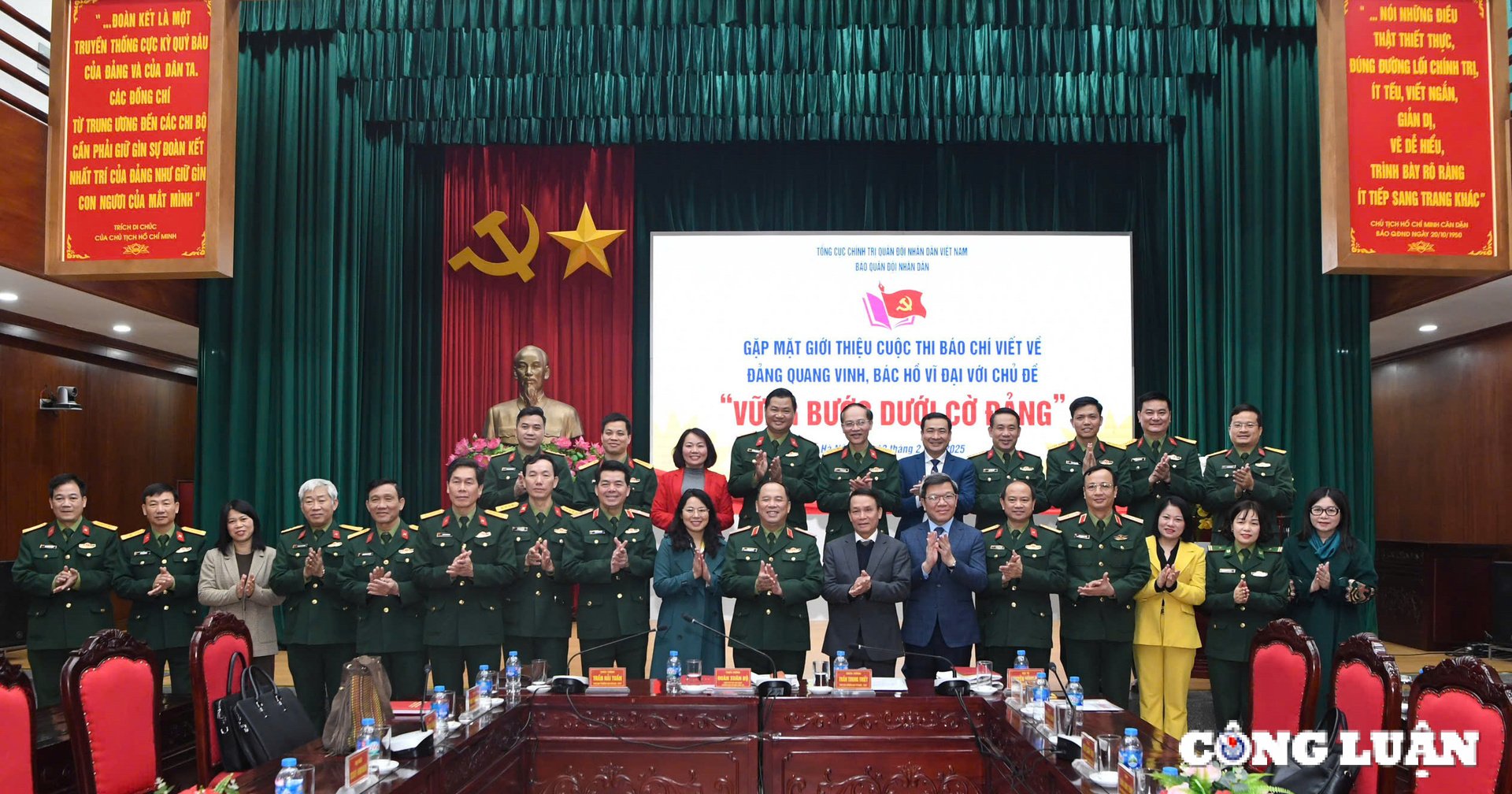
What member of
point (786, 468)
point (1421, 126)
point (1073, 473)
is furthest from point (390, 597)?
point (1421, 126)

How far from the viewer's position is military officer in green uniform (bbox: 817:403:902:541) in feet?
17.5

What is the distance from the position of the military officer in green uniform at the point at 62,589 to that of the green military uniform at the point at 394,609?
1.17m

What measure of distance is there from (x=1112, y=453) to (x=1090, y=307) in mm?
2580

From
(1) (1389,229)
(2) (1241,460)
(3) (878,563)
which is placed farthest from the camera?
(1) (1389,229)

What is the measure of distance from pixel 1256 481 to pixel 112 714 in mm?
4604

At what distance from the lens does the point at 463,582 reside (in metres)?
4.80

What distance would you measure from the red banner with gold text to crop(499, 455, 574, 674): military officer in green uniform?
4.09 m

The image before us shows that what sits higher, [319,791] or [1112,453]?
[1112,453]

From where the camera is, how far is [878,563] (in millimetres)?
4730

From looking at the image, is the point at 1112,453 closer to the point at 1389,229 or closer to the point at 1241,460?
the point at 1241,460

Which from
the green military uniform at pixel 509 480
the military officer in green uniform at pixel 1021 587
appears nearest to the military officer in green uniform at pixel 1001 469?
the military officer in green uniform at pixel 1021 587

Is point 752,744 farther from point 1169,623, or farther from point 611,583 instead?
point 1169,623

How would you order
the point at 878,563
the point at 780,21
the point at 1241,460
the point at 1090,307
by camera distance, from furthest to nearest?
the point at 1090,307, the point at 780,21, the point at 1241,460, the point at 878,563

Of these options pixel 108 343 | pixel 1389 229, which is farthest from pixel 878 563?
pixel 108 343
